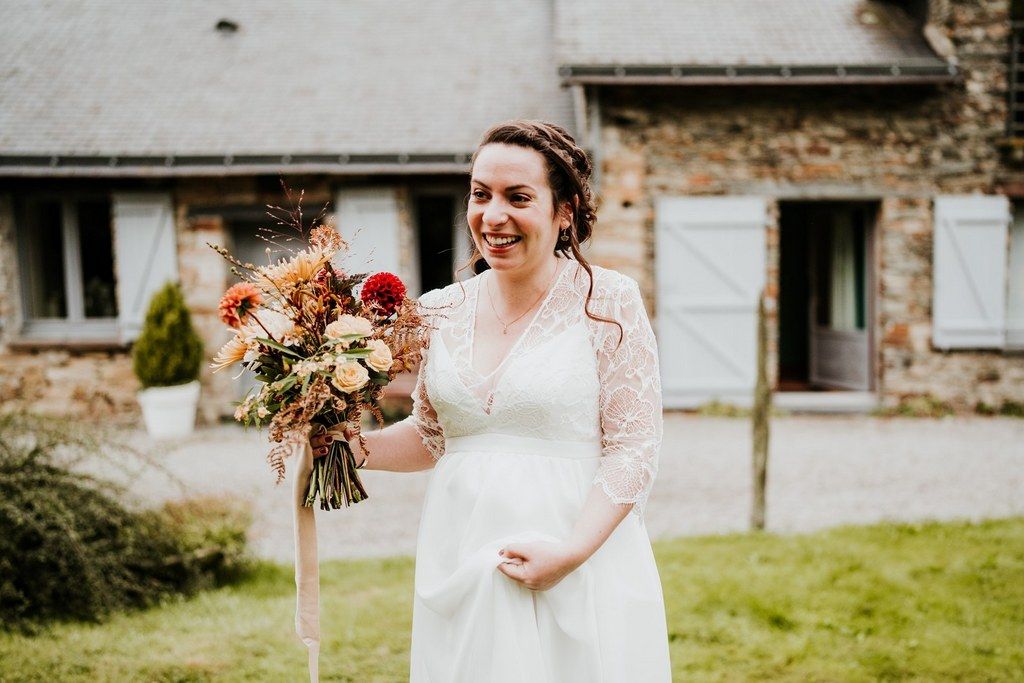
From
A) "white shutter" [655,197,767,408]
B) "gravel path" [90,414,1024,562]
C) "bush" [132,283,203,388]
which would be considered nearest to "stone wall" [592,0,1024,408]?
"white shutter" [655,197,767,408]

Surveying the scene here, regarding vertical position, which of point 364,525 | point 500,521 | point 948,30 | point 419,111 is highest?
point 948,30

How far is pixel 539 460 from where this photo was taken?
2004mm

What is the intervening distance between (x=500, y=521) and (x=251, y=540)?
11.7 feet

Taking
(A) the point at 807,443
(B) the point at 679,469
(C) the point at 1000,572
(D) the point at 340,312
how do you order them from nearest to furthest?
(D) the point at 340,312 → (C) the point at 1000,572 → (B) the point at 679,469 → (A) the point at 807,443

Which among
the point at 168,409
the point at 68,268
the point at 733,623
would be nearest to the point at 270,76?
the point at 68,268

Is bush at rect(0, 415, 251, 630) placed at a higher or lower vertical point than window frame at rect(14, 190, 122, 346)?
lower

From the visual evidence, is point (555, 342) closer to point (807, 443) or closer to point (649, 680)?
point (649, 680)

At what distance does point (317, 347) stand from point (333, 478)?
0.31m

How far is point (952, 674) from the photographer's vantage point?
3.46 meters

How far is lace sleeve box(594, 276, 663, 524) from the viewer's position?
1.94 m

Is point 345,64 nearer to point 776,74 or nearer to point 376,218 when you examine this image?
point 376,218

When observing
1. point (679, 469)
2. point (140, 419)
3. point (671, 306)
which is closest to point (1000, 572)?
point (679, 469)

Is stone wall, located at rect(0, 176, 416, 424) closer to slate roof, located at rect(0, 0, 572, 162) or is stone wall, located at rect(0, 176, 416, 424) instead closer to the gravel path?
slate roof, located at rect(0, 0, 572, 162)

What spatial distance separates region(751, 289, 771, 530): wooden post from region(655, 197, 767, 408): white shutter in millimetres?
4327
